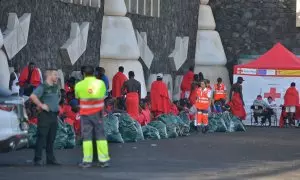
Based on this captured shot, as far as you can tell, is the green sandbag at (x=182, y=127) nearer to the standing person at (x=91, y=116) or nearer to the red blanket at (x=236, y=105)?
the red blanket at (x=236, y=105)

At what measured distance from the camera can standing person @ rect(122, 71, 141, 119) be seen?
25422 millimetres

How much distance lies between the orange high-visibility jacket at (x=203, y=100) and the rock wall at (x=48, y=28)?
370 centimetres

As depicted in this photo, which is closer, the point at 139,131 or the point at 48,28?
the point at 139,131

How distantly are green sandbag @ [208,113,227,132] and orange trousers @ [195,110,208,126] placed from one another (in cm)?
108

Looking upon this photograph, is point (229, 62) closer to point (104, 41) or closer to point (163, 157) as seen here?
point (104, 41)

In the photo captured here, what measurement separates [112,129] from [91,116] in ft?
21.4

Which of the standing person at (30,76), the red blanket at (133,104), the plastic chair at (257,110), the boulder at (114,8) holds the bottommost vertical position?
the plastic chair at (257,110)

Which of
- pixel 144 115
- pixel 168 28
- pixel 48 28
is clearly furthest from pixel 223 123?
pixel 168 28

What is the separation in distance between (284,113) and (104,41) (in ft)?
22.8

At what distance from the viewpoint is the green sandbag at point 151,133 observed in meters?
24.8

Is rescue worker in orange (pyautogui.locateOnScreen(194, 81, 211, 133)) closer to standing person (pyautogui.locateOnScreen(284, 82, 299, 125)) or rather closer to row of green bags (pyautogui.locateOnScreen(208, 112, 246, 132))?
row of green bags (pyautogui.locateOnScreen(208, 112, 246, 132))

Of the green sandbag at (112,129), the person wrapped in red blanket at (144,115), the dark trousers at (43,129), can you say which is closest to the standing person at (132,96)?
the person wrapped in red blanket at (144,115)

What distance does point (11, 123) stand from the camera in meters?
16.1

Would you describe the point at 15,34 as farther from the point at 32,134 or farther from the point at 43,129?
the point at 43,129
